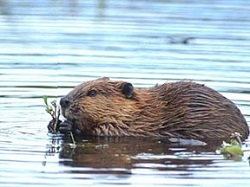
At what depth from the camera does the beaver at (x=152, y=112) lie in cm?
907

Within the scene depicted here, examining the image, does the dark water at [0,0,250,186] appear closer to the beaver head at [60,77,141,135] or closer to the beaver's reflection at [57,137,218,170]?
the beaver's reflection at [57,137,218,170]

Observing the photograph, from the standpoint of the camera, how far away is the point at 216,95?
917cm

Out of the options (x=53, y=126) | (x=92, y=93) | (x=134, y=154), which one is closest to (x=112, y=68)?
(x=92, y=93)

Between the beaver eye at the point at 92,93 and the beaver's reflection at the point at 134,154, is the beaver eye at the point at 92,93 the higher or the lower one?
the higher one

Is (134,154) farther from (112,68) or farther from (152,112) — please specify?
(112,68)

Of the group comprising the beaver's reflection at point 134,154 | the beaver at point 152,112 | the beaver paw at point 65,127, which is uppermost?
the beaver at point 152,112

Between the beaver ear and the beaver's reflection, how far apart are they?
36 cm

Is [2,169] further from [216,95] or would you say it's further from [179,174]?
[216,95]

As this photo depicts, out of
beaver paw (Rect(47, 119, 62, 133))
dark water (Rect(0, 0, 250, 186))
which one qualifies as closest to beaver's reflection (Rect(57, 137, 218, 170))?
dark water (Rect(0, 0, 250, 186))

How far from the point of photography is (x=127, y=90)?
9203 millimetres

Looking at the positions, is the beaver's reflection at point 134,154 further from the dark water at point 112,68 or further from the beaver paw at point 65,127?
the beaver paw at point 65,127

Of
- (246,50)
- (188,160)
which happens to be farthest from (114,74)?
(188,160)

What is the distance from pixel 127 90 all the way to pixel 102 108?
25 centimetres

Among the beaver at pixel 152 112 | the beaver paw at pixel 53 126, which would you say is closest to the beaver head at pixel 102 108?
the beaver at pixel 152 112
